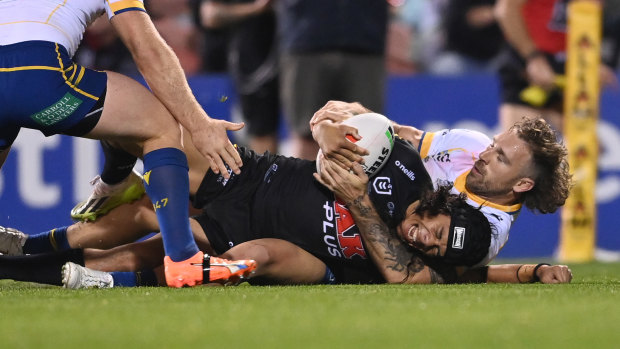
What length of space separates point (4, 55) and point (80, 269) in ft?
3.04

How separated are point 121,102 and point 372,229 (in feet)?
3.95

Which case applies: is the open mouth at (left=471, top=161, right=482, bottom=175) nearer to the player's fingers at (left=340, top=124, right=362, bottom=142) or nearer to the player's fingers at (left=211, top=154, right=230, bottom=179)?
the player's fingers at (left=340, top=124, right=362, bottom=142)

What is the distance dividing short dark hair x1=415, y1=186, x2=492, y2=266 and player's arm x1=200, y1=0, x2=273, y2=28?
11.8 feet

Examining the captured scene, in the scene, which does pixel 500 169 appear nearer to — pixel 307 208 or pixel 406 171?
pixel 406 171

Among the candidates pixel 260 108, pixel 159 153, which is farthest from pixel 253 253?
pixel 260 108

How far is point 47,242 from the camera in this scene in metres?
5.15

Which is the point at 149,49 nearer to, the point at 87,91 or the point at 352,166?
the point at 87,91

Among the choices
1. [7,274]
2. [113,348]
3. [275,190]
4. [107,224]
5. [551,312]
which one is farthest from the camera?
[107,224]

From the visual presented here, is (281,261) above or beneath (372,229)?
beneath

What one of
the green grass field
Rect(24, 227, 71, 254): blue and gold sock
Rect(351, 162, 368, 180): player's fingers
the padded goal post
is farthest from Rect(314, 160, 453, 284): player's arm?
the padded goal post

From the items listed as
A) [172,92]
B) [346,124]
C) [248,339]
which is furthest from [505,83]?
[248,339]

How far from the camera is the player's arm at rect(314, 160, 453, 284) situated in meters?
4.51

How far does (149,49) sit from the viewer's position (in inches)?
164

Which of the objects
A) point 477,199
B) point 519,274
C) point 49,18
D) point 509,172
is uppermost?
point 49,18
